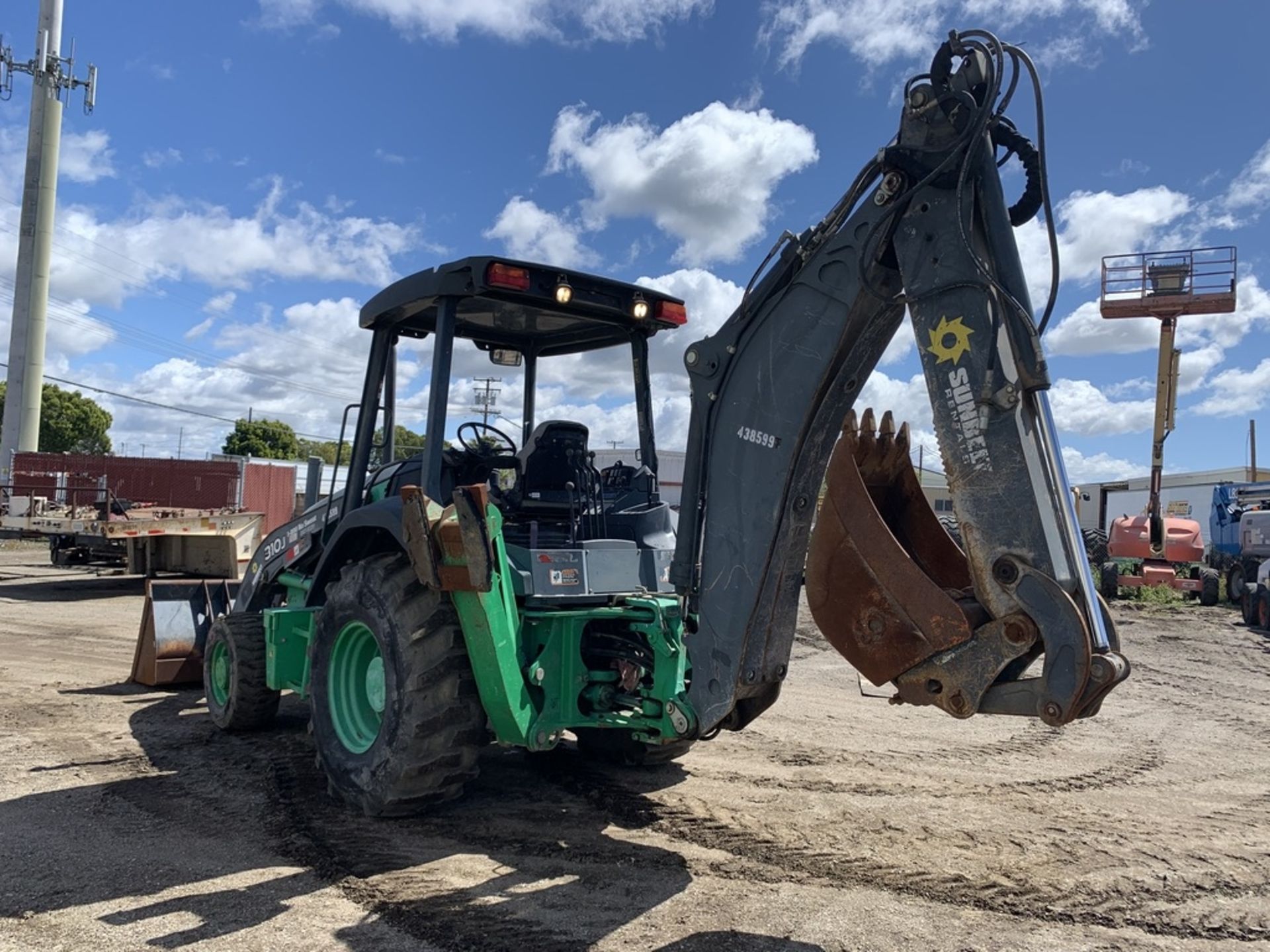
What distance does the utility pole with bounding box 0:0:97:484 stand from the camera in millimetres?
29000

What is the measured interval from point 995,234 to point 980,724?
5324 mm

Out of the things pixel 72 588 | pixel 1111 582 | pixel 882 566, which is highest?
pixel 882 566

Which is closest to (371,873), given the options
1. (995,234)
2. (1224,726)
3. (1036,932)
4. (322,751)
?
(322,751)

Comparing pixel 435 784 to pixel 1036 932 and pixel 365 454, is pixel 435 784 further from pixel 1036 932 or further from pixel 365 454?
pixel 1036 932

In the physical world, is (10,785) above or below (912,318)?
below

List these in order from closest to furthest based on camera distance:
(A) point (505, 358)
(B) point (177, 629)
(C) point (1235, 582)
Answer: (A) point (505, 358) < (B) point (177, 629) < (C) point (1235, 582)

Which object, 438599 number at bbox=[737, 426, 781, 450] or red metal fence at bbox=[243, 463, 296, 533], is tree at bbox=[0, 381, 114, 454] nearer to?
red metal fence at bbox=[243, 463, 296, 533]

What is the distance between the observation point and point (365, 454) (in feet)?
19.2

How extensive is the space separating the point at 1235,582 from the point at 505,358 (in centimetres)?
1841

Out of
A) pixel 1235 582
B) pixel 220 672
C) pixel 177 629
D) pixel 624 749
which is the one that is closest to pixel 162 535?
pixel 177 629

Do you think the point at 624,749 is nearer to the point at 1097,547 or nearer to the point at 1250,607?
the point at 1250,607

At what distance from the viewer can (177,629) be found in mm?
7891

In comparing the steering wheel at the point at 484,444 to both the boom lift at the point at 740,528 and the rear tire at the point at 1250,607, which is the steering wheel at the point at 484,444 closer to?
the boom lift at the point at 740,528

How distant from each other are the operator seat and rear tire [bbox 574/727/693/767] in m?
1.43
